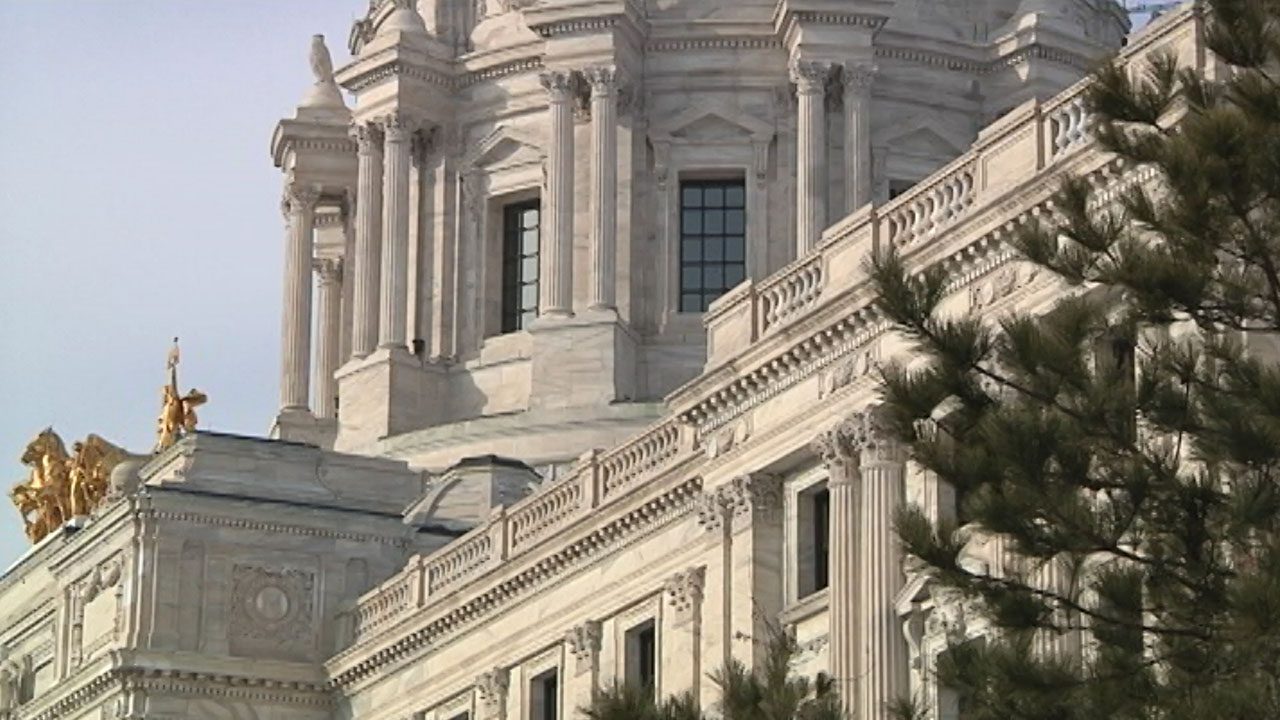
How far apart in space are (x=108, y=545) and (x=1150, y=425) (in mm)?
44971

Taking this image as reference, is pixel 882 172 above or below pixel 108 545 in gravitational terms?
above

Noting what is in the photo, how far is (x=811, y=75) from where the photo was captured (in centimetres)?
9525

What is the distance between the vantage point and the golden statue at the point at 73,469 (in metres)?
90.2

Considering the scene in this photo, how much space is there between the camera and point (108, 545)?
83500 mm

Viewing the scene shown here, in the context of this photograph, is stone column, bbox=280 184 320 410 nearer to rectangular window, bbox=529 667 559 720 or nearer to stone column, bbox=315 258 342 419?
stone column, bbox=315 258 342 419

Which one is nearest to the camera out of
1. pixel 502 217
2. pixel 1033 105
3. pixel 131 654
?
pixel 1033 105

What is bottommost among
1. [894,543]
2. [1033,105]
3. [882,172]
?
[894,543]

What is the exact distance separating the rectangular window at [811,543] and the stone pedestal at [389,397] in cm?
3382

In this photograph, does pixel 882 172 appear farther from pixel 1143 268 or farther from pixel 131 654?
pixel 1143 268

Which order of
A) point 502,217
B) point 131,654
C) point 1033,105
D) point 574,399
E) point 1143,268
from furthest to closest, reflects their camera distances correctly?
point 502,217 → point 574,399 → point 131,654 → point 1033,105 → point 1143,268

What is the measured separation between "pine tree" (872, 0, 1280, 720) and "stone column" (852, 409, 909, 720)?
15.9 meters

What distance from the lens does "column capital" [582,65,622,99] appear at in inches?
3767

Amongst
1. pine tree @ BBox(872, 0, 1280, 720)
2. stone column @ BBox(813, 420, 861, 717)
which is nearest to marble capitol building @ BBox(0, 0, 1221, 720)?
stone column @ BBox(813, 420, 861, 717)

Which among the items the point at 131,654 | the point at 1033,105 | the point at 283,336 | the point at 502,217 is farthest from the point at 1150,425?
the point at 283,336
